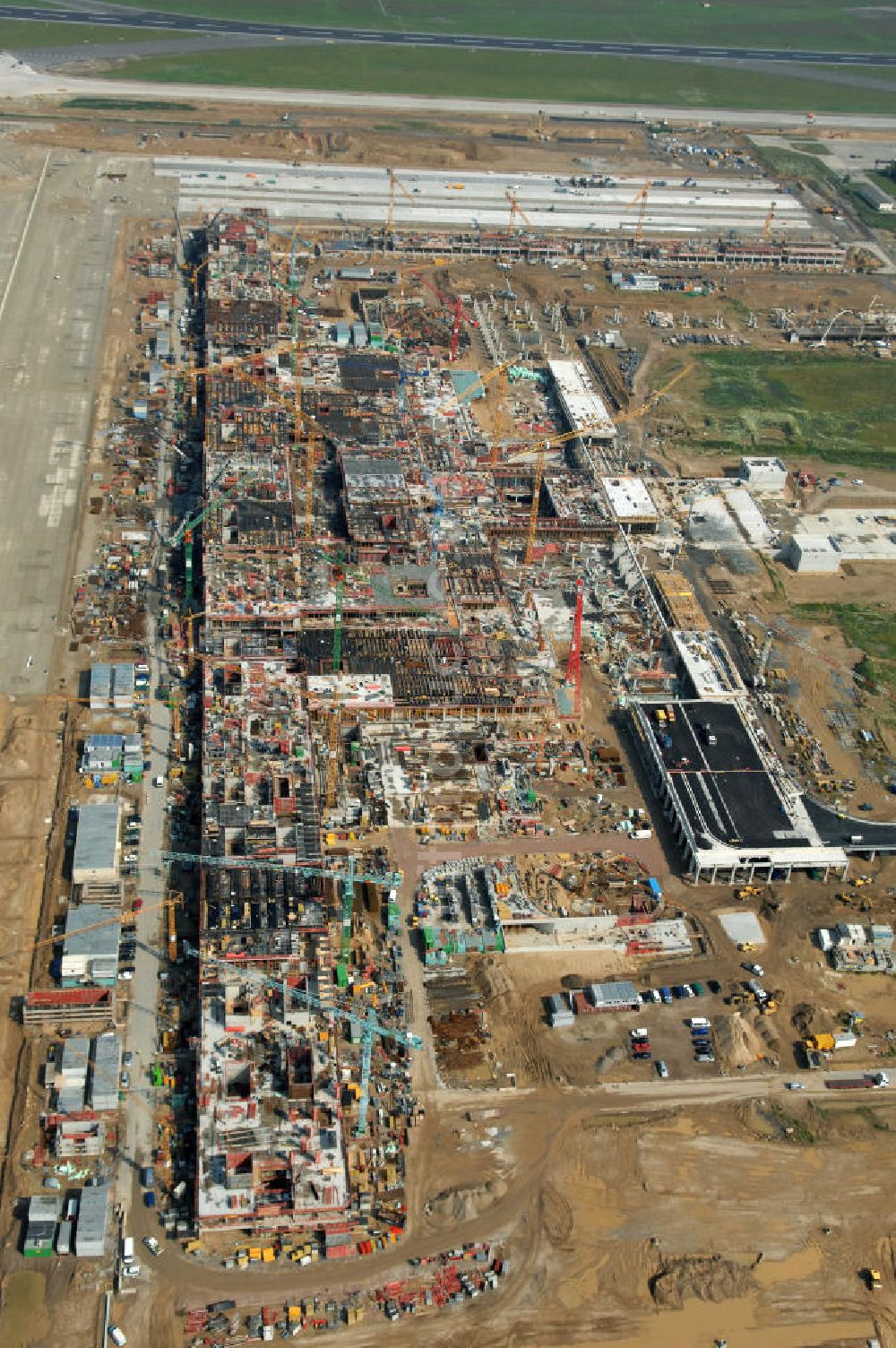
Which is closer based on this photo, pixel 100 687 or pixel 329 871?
pixel 329 871

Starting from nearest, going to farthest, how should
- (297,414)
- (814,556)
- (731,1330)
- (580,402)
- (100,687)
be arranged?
(731,1330)
(100,687)
(814,556)
(297,414)
(580,402)

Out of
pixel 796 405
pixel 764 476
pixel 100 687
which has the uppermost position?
pixel 796 405

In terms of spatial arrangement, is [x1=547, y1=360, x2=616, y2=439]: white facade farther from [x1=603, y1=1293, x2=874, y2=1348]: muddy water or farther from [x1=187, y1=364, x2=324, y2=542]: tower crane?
[x1=603, y1=1293, x2=874, y2=1348]: muddy water

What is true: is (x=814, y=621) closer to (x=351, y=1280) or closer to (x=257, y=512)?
(x=257, y=512)

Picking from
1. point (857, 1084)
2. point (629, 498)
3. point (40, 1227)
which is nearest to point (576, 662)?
point (629, 498)

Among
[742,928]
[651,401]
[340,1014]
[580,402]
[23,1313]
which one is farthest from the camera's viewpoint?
[651,401]

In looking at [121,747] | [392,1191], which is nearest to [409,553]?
[121,747]

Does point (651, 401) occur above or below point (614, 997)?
above

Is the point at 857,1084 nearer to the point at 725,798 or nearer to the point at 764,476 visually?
the point at 725,798
